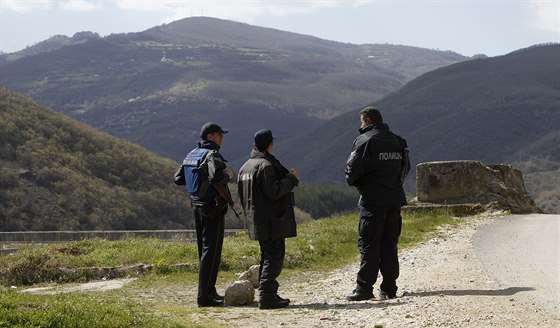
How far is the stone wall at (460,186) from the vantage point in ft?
71.1

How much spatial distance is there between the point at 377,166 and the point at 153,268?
4584 mm

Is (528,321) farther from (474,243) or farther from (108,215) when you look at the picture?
(108,215)

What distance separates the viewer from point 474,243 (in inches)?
586

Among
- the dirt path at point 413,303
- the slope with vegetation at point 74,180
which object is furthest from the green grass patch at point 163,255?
the slope with vegetation at point 74,180

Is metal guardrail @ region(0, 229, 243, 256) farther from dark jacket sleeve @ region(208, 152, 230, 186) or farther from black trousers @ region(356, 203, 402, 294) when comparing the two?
black trousers @ region(356, 203, 402, 294)

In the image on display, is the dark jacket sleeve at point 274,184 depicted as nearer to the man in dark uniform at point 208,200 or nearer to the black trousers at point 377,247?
the man in dark uniform at point 208,200

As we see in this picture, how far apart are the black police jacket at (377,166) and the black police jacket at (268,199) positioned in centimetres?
72

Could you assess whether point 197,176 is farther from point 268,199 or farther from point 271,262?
point 271,262

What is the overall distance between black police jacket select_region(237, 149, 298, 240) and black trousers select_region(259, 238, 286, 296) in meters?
0.15

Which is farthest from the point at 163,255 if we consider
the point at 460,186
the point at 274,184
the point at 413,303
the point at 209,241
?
the point at 460,186

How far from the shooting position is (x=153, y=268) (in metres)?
13.4

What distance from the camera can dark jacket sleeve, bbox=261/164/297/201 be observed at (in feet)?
32.3

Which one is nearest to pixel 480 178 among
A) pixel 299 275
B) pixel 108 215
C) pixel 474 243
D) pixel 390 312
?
pixel 474 243

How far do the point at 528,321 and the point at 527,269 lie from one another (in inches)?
148
